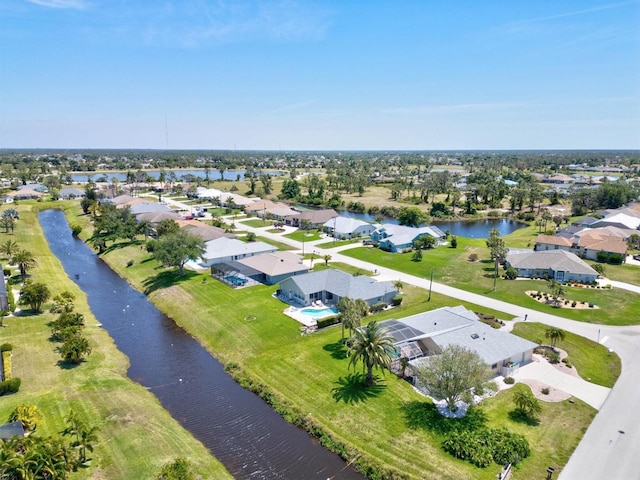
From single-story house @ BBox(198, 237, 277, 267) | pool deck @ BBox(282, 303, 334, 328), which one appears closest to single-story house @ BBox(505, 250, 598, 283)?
pool deck @ BBox(282, 303, 334, 328)

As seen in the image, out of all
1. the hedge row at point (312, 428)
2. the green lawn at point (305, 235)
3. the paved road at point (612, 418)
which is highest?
the green lawn at point (305, 235)

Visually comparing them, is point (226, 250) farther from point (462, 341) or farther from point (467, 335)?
point (462, 341)

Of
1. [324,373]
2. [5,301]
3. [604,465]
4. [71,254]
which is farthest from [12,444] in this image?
[71,254]

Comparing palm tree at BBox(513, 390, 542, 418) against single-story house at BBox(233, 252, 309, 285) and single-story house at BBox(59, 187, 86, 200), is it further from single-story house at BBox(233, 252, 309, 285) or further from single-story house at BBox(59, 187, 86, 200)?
single-story house at BBox(59, 187, 86, 200)

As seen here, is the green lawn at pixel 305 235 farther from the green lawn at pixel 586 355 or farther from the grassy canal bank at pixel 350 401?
the green lawn at pixel 586 355

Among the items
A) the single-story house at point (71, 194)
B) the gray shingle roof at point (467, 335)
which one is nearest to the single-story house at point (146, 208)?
the single-story house at point (71, 194)

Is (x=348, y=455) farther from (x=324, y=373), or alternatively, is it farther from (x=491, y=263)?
(x=491, y=263)

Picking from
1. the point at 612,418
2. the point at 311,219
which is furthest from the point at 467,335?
the point at 311,219
